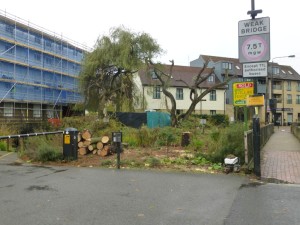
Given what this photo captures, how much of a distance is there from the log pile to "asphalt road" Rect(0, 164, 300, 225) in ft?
10.4

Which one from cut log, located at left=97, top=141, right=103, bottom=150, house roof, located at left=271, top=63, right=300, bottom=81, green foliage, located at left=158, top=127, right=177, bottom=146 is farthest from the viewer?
house roof, located at left=271, top=63, right=300, bottom=81

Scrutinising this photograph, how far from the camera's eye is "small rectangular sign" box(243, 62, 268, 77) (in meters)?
10.3

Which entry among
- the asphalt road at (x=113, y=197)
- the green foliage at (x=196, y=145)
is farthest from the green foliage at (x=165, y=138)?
the asphalt road at (x=113, y=197)

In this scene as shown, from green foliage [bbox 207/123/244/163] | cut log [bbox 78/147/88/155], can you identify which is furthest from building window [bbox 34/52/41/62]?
green foliage [bbox 207/123/244/163]

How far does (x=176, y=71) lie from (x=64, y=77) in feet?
69.6

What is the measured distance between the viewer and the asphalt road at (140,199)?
6.08 meters

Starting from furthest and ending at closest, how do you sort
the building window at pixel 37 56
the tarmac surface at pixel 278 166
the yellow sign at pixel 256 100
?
the building window at pixel 37 56
the yellow sign at pixel 256 100
the tarmac surface at pixel 278 166

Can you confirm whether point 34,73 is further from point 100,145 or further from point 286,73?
Answer: point 286,73

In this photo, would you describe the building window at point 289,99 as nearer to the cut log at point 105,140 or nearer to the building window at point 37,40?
the building window at point 37,40

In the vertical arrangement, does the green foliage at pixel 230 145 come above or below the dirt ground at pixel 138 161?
above

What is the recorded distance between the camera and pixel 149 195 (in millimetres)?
7902

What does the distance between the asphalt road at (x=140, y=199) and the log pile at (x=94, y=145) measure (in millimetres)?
3174

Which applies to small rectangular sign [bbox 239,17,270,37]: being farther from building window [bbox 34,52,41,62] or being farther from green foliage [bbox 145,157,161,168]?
building window [bbox 34,52,41,62]

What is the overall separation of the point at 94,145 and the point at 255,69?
284 inches
